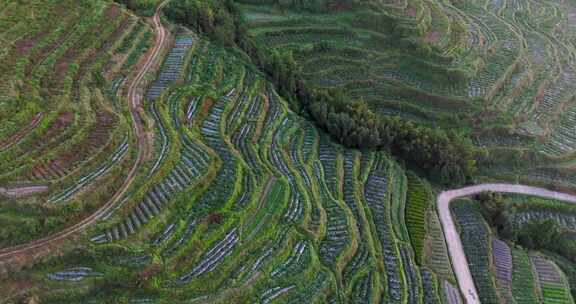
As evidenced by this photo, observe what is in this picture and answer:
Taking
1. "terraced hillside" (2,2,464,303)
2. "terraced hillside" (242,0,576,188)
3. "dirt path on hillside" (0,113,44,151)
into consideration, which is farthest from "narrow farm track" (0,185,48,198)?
"terraced hillside" (242,0,576,188)

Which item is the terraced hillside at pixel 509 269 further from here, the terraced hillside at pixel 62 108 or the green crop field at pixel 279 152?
the terraced hillside at pixel 62 108

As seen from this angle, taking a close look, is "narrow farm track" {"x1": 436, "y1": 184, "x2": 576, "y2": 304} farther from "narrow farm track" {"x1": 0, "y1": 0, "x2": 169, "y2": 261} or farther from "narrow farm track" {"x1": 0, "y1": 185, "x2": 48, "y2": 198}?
"narrow farm track" {"x1": 0, "y1": 185, "x2": 48, "y2": 198}

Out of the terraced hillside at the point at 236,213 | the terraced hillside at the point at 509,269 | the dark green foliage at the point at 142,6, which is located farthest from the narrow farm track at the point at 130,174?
the terraced hillside at the point at 509,269

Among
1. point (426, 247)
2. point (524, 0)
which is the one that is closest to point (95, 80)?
point (426, 247)

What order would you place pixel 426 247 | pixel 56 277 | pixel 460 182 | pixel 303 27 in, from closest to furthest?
pixel 56 277, pixel 426 247, pixel 460 182, pixel 303 27

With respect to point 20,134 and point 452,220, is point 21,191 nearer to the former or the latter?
point 20,134

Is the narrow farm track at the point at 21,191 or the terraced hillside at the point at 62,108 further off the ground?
the terraced hillside at the point at 62,108

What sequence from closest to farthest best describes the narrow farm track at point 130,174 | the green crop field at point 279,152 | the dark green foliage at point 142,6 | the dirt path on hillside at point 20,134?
the narrow farm track at point 130,174 < the green crop field at point 279,152 < the dirt path on hillside at point 20,134 < the dark green foliage at point 142,6

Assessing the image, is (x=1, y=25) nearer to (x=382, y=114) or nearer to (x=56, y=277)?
(x=56, y=277)
